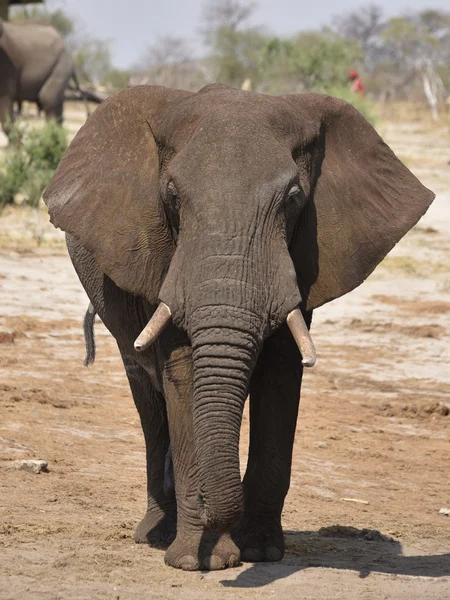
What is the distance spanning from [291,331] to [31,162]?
40.6 feet

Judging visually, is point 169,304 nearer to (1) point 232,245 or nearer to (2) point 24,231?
(1) point 232,245

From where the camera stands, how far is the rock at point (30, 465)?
675cm

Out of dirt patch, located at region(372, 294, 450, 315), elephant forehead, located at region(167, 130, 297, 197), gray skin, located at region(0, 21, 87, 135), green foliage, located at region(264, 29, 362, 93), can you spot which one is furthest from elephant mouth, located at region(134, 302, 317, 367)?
green foliage, located at region(264, 29, 362, 93)

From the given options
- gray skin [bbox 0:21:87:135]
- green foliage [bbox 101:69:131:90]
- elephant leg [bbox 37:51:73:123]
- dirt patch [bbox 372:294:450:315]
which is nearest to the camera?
dirt patch [bbox 372:294:450:315]

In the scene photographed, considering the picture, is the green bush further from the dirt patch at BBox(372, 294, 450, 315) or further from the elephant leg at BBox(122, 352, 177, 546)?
the elephant leg at BBox(122, 352, 177, 546)

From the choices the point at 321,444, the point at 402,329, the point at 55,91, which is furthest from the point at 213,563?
the point at 55,91

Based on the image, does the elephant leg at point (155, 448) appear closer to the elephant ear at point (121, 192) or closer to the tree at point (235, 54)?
the elephant ear at point (121, 192)

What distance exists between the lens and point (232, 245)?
4676 millimetres

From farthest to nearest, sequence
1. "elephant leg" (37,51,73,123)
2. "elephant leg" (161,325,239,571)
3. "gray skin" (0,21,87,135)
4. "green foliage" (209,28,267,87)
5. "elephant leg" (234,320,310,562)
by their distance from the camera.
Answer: "green foliage" (209,28,267,87) < "elephant leg" (37,51,73,123) < "gray skin" (0,21,87,135) < "elephant leg" (234,320,310,562) < "elephant leg" (161,325,239,571)

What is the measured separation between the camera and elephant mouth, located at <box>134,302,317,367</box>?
4680 millimetres

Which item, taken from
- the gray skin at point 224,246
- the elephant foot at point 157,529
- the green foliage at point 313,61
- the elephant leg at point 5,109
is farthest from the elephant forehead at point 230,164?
the green foliage at point 313,61

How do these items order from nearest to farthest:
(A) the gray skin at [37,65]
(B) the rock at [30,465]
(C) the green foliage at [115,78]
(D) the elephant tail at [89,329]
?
(B) the rock at [30,465], (D) the elephant tail at [89,329], (A) the gray skin at [37,65], (C) the green foliage at [115,78]

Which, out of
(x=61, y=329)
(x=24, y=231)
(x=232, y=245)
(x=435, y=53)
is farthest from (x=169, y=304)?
(x=435, y=53)

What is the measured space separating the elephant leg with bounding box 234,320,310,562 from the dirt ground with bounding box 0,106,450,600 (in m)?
0.14
